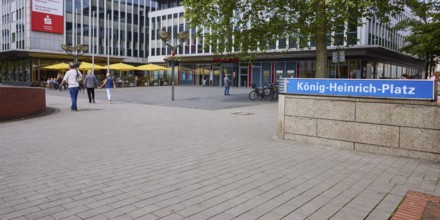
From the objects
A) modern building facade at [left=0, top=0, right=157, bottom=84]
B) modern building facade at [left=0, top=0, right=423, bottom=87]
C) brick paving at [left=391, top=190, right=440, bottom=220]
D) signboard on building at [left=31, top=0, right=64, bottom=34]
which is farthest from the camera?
modern building facade at [left=0, top=0, right=157, bottom=84]

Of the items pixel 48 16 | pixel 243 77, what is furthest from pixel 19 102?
pixel 48 16

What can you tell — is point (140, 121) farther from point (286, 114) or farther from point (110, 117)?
point (286, 114)

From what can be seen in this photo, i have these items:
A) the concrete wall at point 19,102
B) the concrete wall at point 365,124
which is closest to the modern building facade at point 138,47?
the concrete wall at point 19,102

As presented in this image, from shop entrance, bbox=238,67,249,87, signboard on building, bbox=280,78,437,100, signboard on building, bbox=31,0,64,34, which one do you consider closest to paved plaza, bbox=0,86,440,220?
signboard on building, bbox=280,78,437,100

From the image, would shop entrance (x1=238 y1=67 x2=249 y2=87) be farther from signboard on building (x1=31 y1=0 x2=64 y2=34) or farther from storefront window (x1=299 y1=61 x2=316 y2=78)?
signboard on building (x1=31 y1=0 x2=64 y2=34)

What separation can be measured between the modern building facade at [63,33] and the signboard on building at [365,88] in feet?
140

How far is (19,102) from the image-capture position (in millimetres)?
11672

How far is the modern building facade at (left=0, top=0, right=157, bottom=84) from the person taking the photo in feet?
171

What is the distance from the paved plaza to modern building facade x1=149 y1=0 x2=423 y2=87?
78.4 ft

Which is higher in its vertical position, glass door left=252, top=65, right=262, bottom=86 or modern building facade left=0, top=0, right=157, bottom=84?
modern building facade left=0, top=0, right=157, bottom=84

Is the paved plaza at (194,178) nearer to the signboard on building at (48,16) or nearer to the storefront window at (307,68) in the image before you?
the storefront window at (307,68)

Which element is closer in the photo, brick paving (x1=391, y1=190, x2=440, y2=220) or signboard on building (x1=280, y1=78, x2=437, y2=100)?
brick paving (x1=391, y1=190, x2=440, y2=220)

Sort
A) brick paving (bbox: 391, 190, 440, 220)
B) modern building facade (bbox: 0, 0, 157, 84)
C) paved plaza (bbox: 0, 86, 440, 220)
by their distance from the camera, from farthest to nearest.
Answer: modern building facade (bbox: 0, 0, 157, 84) < paved plaza (bbox: 0, 86, 440, 220) < brick paving (bbox: 391, 190, 440, 220)

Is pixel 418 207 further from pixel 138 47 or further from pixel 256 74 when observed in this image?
pixel 138 47
